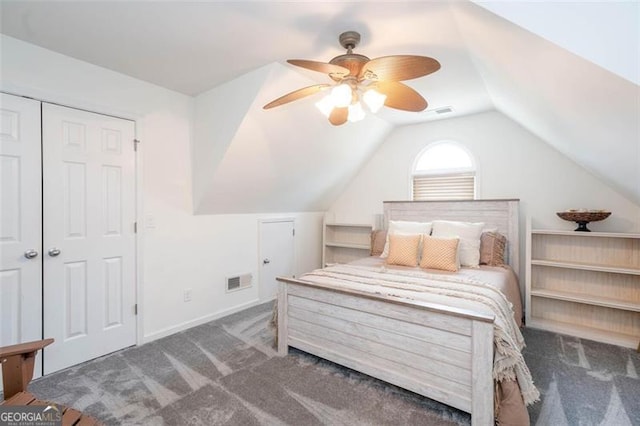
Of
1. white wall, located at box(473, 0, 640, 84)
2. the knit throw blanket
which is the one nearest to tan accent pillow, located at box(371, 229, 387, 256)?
the knit throw blanket

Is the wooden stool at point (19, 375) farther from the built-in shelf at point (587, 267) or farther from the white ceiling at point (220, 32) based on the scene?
the built-in shelf at point (587, 267)

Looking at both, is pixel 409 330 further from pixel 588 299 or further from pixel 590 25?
pixel 588 299

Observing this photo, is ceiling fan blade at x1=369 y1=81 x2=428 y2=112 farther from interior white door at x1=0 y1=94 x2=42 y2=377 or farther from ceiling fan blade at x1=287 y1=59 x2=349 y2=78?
interior white door at x1=0 y1=94 x2=42 y2=377

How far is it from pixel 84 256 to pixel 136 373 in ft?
3.38

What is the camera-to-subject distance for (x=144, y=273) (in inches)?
110

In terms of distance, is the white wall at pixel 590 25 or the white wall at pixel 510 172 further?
the white wall at pixel 510 172

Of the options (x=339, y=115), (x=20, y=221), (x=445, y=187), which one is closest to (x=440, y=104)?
(x=445, y=187)

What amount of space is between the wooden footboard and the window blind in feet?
8.02

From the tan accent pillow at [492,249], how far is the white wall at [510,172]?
15.4 inches

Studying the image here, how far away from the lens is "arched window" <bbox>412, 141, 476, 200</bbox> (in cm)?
384

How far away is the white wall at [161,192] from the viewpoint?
7.20ft

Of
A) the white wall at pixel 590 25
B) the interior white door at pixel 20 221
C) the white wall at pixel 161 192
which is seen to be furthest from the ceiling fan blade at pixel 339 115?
the interior white door at pixel 20 221

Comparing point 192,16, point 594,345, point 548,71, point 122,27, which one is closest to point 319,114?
point 192,16

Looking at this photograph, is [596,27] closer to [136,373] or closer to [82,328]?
[136,373]
